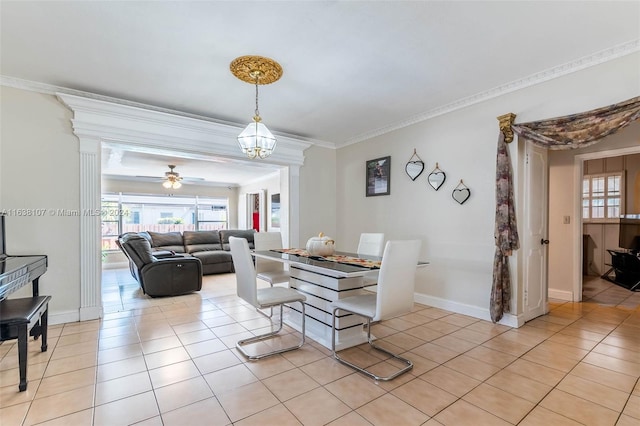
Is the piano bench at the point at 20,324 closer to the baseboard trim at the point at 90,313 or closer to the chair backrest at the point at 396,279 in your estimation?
the baseboard trim at the point at 90,313

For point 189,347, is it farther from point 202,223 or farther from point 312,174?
point 202,223

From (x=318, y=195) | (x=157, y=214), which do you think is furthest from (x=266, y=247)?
(x=157, y=214)

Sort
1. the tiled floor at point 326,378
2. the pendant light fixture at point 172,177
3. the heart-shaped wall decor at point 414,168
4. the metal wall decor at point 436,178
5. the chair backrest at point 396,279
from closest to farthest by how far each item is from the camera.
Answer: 1. the tiled floor at point 326,378
2. the chair backrest at point 396,279
3. the metal wall decor at point 436,178
4. the heart-shaped wall decor at point 414,168
5. the pendant light fixture at point 172,177

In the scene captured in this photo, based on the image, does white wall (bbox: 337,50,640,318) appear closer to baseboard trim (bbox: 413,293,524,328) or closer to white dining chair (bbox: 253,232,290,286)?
baseboard trim (bbox: 413,293,524,328)

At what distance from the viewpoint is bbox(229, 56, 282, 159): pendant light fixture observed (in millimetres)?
2671

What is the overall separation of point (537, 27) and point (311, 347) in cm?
312

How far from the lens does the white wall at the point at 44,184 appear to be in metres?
3.07

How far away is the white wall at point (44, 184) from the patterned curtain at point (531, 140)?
15.0ft

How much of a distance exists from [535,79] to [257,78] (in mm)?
2730

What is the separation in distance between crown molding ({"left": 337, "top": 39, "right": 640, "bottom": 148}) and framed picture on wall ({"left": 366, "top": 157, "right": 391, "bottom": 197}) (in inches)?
21.4

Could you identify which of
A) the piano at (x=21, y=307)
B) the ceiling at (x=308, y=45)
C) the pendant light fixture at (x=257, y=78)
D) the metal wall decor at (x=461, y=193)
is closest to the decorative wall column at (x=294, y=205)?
the ceiling at (x=308, y=45)

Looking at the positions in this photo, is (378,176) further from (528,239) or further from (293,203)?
(528,239)

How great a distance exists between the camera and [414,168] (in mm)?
4152

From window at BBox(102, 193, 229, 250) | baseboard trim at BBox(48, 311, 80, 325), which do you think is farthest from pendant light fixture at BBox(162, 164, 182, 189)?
baseboard trim at BBox(48, 311, 80, 325)
